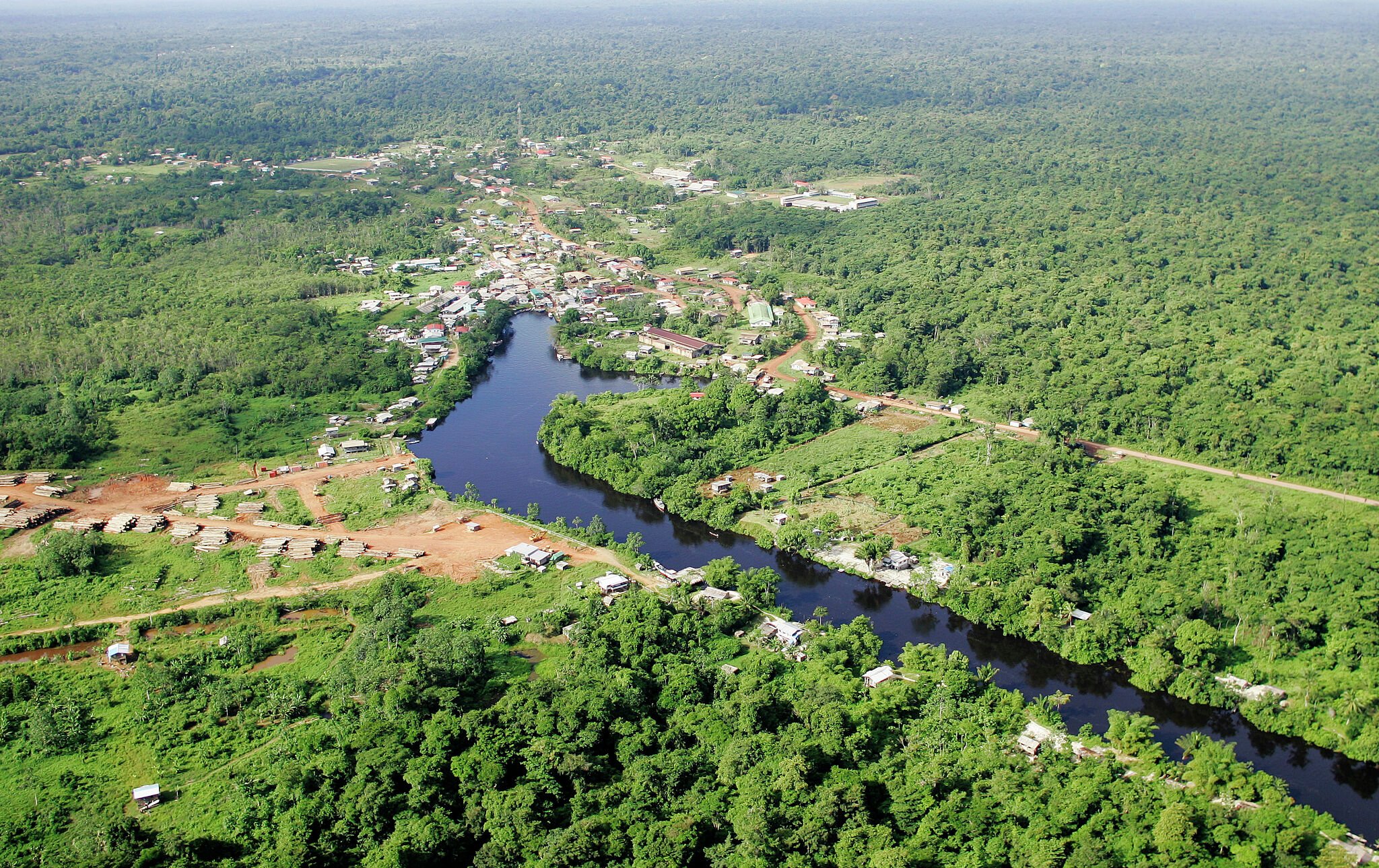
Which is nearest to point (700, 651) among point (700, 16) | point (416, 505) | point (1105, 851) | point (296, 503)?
point (1105, 851)

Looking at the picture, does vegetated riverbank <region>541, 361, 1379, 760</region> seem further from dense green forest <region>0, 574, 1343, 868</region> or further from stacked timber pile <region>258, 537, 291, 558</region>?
stacked timber pile <region>258, 537, 291, 558</region>

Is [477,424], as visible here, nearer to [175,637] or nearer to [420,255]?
[175,637]

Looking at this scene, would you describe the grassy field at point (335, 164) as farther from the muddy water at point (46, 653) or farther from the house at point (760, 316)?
the muddy water at point (46, 653)

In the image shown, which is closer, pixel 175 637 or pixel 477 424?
pixel 175 637

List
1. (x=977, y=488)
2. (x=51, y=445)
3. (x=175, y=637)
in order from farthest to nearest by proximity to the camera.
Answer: (x=51, y=445)
(x=977, y=488)
(x=175, y=637)

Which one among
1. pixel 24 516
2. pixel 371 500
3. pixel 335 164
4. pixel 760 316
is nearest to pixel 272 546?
pixel 371 500

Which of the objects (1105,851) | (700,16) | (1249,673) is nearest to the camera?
(1105,851)
